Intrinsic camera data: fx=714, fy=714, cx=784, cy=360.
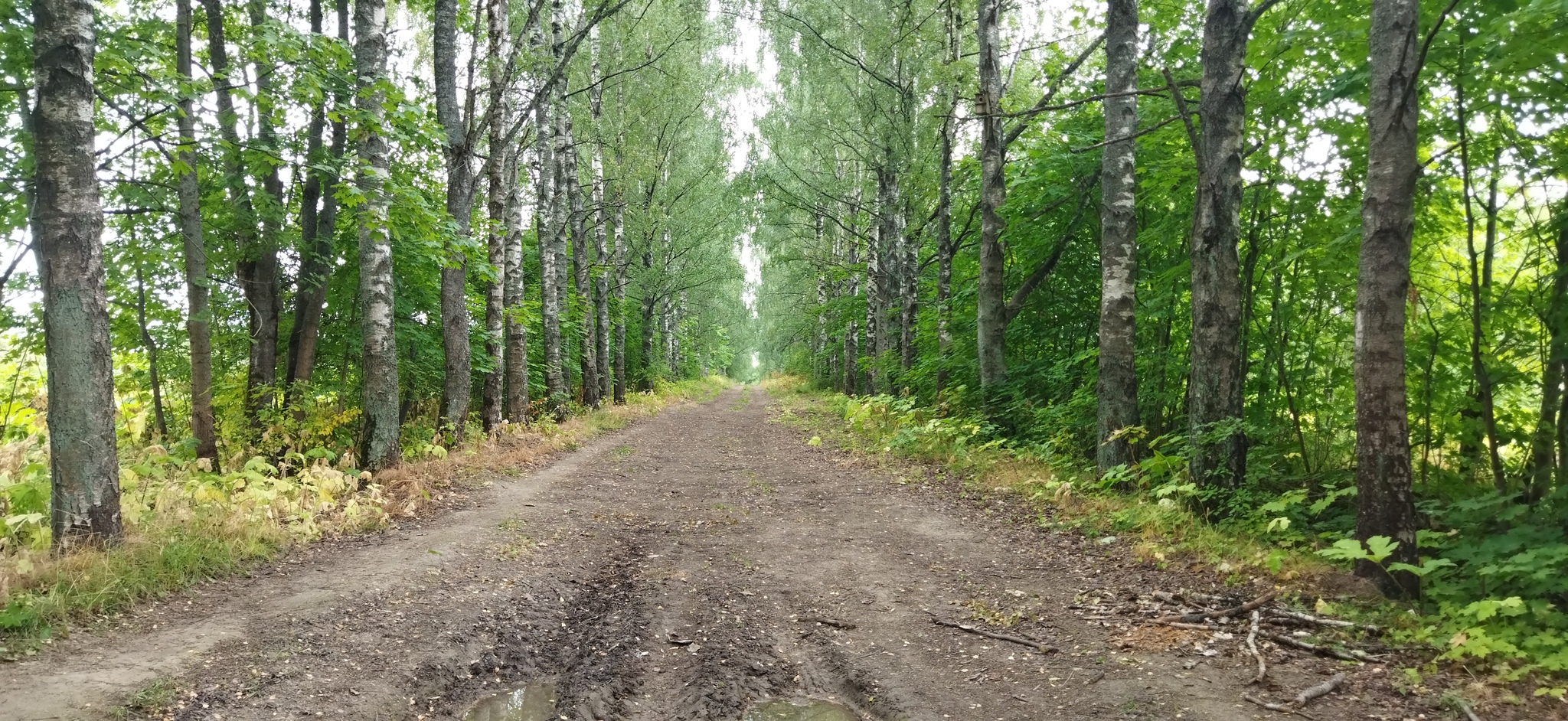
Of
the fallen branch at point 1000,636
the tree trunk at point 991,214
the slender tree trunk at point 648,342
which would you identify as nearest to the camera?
the fallen branch at point 1000,636

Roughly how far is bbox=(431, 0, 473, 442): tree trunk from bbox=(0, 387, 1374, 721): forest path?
163 inches

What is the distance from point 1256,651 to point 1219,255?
11.4ft

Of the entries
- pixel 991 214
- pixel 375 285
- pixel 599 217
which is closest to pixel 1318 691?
pixel 991 214

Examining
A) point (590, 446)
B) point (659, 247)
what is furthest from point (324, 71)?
point (659, 247)

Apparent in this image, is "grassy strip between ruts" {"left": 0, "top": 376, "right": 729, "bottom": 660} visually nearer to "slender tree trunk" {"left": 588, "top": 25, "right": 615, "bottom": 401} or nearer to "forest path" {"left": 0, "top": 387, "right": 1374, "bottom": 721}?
"forest path" {"left": 0, "top": 387, "right": 1374, "bottom": 721}

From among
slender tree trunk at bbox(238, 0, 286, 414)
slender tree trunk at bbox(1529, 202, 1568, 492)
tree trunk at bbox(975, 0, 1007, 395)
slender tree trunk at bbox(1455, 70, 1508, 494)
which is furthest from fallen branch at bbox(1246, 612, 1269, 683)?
slender tree trunk at bbox(238, 0, 286, 414)

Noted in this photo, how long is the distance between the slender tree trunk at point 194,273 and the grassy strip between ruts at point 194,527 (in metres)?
0.64

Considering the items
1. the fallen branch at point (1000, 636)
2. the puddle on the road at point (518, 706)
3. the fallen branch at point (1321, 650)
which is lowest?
the puddle on the road at point (518, 706)

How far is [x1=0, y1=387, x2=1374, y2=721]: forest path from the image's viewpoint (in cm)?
349

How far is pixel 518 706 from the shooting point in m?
3.69

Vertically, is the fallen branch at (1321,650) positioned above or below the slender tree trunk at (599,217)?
below

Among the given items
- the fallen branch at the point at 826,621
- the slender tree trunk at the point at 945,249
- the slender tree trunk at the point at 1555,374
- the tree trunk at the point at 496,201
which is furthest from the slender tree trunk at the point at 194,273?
the slender tree trunk at the point at 1555,374

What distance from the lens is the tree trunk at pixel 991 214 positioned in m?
10.6

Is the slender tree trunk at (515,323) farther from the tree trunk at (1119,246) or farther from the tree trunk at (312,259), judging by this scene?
the tree trunk at (1119,246)
